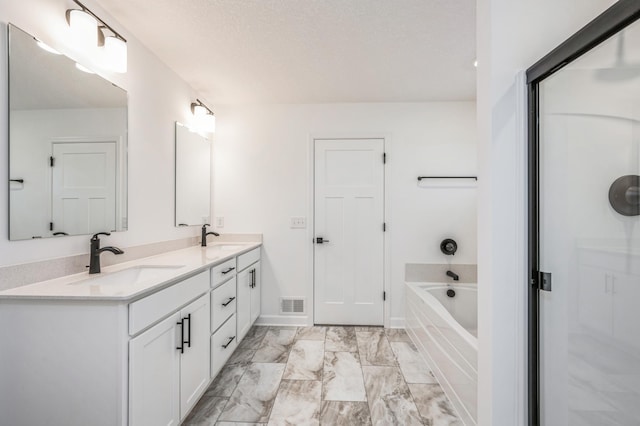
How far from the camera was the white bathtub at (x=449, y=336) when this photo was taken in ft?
5.10

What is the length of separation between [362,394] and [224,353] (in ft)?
3.27

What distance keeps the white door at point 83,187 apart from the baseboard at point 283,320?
1785 mm

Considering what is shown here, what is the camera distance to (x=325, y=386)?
187 cm

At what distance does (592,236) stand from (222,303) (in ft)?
6.48

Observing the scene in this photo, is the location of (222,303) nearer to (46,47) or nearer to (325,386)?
(325,386)

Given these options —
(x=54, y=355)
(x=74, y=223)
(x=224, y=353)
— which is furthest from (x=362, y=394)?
(x=74, y=223)

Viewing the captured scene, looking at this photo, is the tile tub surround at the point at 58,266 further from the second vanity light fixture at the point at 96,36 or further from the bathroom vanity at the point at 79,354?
the second vanity light fixture at the point at 96,36

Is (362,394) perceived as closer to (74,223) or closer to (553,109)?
(553,109)

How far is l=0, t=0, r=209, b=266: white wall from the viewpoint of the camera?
114cm

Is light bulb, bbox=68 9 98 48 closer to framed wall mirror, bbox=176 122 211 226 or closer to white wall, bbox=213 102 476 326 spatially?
framed wall mirror, bbox=176 122 211 226

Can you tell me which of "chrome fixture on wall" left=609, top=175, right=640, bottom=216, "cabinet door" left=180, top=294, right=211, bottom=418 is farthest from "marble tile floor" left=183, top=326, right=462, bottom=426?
"chrome fixture on wall" left=609, top=175, right=640, bottom=216

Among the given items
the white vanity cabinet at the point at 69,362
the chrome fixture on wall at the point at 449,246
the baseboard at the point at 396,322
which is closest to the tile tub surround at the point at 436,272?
the chrome fixture on wall at the point at 449,246

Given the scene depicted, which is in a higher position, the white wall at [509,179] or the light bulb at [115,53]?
the light bulb at [115,53]

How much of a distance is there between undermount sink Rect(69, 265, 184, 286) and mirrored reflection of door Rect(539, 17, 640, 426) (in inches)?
66.5
